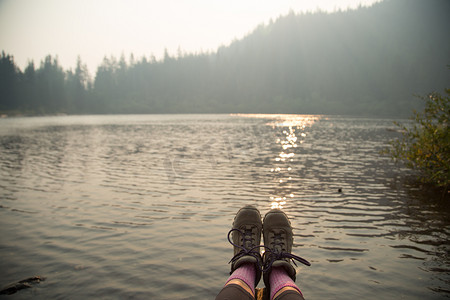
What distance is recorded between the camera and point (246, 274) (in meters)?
3.80

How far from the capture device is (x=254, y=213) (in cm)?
553

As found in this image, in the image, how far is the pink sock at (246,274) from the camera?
3.59 meters

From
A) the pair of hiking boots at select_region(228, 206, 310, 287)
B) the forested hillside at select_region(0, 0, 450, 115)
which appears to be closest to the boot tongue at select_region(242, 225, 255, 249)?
the pair of hiking boots at select_region(228, 206, 310, 287)

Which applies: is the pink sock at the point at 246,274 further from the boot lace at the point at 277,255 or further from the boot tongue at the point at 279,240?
the boot tongue at the point at 279,240

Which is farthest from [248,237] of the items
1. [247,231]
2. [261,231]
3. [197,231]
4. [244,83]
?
[244,83]

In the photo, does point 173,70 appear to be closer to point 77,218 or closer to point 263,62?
point 263,62

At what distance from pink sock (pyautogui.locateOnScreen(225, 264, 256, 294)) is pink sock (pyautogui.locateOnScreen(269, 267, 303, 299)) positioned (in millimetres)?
222

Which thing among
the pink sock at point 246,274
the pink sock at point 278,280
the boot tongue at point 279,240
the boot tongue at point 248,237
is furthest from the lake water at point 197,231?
the pink sock at point 278,280

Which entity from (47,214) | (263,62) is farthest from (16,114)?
(47,214)

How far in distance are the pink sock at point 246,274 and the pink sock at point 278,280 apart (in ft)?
0.73

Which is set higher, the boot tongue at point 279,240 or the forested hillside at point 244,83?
the forested hillside at point 244,83

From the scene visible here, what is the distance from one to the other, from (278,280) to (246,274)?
15.1 inches

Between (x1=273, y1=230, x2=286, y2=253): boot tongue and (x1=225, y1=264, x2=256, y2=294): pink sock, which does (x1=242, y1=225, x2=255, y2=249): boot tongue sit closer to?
(x1=273, y1=230, x2=286, y2=253): boot tongue

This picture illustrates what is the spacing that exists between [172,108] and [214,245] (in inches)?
6326
